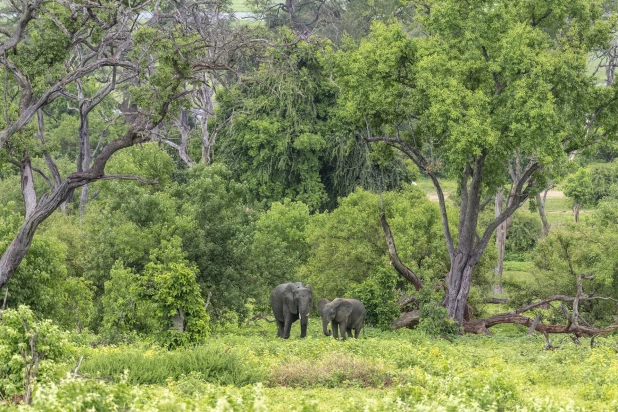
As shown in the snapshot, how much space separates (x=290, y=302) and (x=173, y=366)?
34.6 ft

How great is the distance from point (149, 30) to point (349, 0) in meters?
47.3

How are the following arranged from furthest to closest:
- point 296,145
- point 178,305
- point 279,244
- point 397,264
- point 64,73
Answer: point 296,145 < point 279,244 < point 397,264 < point 64,73 < point 178,305

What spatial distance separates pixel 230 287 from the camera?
28.8 metres

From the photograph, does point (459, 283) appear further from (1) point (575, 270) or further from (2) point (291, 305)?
(2) point (291, 305)

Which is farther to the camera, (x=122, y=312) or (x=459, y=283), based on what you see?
(x=459, y=283)

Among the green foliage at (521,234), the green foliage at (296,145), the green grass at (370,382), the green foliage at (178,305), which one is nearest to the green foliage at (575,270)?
the green grass at (370,382)

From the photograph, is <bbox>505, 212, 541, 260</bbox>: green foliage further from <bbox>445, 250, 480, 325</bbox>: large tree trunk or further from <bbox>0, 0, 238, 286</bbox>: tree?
<bbox>0, 0, 238, 286</bbox>: tree

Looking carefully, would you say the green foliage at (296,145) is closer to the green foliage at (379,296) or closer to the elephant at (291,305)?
the green foliage at (379,296)

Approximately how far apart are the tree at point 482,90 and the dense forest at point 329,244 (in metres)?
0.08

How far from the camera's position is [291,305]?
2673 cm

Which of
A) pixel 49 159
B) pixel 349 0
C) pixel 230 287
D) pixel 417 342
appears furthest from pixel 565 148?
pixel 349 0

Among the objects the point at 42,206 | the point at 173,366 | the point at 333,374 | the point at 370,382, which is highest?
the point at 42,206

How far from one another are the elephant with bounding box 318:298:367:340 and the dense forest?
2.7 inches

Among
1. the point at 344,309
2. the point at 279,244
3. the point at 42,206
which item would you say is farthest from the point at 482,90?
the point at 42,206
